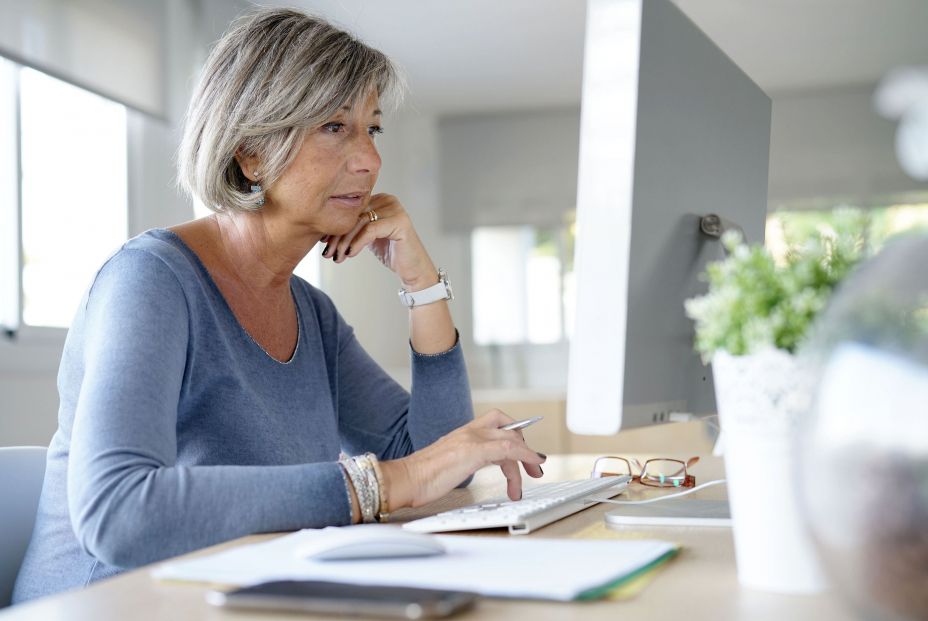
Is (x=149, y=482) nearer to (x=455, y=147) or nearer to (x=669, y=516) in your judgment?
(x=669, y=516)

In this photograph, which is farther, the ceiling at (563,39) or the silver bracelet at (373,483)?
the ceiling at (563,39)

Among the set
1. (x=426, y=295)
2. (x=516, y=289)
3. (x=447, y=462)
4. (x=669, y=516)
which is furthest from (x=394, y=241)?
(x=516, y=289)

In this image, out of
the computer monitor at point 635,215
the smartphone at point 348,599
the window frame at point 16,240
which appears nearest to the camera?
the smartphone at point 348,599

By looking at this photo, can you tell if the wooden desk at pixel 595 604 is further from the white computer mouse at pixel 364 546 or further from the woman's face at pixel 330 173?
the woman's face at pixel 330 173

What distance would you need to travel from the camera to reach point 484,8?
15.5 feet

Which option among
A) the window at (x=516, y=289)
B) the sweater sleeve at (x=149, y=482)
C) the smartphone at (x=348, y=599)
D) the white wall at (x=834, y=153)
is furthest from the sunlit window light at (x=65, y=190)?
the white wall at (x=834, y=153)

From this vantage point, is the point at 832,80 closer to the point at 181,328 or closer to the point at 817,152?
the point at 817,152

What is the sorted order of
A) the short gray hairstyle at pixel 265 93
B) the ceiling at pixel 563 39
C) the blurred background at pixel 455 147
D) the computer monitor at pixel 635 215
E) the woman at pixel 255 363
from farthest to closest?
the ceiling at pixel 563 39 < the blurred background at pixel 455 147 < the short gray hairstyle at pixel 265 93 < the woman at pixel 255 363 < the computer monitor at pixel 635 215

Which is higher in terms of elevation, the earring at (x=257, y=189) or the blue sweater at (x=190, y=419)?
the earring at (x=257, y=189)

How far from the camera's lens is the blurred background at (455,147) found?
3256mm

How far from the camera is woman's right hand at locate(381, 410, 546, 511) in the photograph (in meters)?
0.99

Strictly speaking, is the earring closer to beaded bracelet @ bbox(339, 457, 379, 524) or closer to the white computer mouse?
beaded bracelet @ bbox(339, 457, 379, 524)

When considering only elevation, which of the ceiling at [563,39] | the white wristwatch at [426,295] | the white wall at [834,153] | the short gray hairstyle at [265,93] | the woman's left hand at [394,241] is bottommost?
the white wristwatch at [426,295]

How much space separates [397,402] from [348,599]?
1129mm
